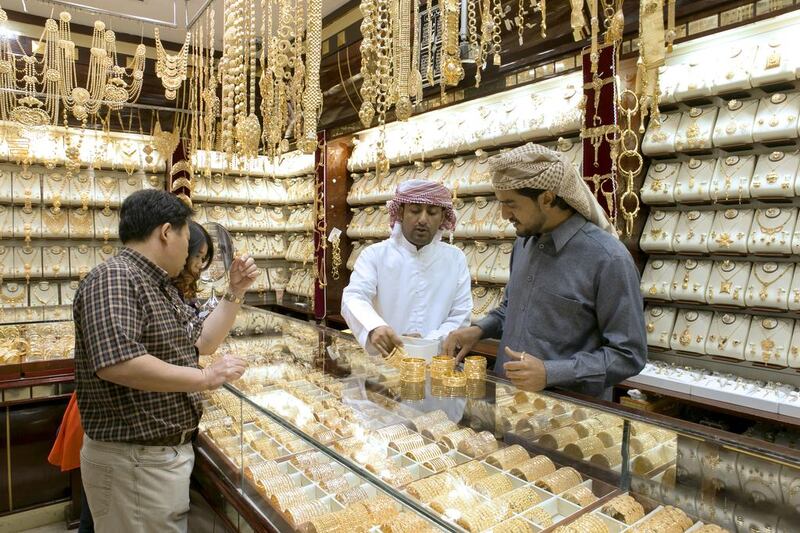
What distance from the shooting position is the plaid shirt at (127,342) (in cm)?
143

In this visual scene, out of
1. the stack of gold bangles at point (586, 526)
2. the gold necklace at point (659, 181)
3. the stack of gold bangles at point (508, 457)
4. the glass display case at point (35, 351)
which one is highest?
the gold necklace at point (659, 181)

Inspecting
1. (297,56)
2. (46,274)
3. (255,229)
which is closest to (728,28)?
(297,56)

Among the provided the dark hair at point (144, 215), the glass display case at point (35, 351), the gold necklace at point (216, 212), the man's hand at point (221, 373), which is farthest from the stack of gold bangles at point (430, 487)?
the gold necklace at point (216, 212)

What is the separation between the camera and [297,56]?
202cm

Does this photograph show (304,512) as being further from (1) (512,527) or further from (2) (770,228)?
(2) (770,228)

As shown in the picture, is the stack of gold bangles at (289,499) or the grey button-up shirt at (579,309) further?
the grey button-up shirt at (579,309)

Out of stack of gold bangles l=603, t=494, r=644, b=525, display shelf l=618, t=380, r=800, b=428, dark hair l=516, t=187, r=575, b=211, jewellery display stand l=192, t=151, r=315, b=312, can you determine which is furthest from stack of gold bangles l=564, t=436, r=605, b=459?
jewellery display stand l=192, t=151, r=315, b=312

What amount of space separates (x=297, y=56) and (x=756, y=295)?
7.85 ft

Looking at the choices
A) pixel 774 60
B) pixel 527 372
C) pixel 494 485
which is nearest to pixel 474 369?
pixel 527 372

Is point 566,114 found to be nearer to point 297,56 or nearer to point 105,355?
point 297,56

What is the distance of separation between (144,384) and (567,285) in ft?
3.92

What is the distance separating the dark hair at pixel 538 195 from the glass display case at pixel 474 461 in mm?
521

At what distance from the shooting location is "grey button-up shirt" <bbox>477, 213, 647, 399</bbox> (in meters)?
1.57

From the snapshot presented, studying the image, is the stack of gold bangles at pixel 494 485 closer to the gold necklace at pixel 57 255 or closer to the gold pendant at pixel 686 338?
the gold pendant at pixel 686 338
